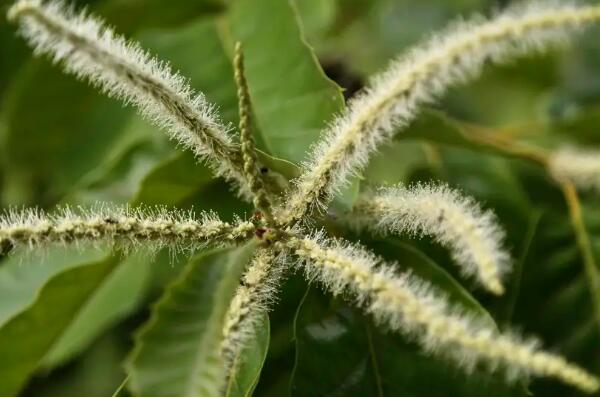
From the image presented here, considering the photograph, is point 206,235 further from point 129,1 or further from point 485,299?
point 129,1

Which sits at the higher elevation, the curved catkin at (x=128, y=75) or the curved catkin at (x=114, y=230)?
the curved catkin at (x=128, y=75)

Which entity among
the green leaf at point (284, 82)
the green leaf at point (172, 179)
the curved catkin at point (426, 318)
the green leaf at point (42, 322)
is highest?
the green leaf at point (284, 82)

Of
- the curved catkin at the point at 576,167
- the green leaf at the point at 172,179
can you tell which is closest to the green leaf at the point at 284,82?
the green leaf at the point at 172,179

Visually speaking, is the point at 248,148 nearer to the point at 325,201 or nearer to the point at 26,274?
the point at 325,201

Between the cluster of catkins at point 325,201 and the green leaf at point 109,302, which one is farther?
the green leaf at point 109,302

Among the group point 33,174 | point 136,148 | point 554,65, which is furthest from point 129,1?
point 554,65

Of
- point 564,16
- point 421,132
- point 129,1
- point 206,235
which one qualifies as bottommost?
point 206,235

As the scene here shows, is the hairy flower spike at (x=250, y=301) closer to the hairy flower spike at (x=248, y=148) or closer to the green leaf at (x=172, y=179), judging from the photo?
the hairy flower spike at (x=248, y=148)
